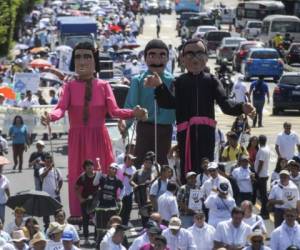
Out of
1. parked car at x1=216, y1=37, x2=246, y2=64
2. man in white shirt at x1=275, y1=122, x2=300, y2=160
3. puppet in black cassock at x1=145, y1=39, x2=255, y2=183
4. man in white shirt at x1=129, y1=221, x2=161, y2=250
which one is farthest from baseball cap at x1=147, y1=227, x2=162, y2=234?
parked car at x1=216, y1=37, x2=246, y2=64

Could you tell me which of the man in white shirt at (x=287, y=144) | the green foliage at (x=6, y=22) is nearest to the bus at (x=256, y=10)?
the green foliage at (x=6, y=22)

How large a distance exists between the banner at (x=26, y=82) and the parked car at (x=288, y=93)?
6.80 metres

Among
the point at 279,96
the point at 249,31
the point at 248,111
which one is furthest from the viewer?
the point at 249,31

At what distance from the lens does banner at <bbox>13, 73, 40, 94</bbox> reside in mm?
39312

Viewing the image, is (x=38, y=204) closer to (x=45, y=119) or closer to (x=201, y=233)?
(x=201, y=233)

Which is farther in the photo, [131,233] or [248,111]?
[131,233]

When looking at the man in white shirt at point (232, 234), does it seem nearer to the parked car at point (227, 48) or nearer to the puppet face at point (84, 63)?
the puppet face at point (84, 63)

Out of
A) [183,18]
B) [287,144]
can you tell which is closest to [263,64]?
[287,144]

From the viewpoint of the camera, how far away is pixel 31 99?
36.1m

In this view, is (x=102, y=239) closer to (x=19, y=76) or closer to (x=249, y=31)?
(x=19, y=76)

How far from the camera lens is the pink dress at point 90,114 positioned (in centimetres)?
1326

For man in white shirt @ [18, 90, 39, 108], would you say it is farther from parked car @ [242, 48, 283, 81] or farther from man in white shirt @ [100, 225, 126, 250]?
man in white shirt @ [100, 225, 126, 250]

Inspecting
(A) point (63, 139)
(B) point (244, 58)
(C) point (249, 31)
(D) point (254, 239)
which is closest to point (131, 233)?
(D) point (254, 239)

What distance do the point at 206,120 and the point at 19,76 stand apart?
27.2 m
